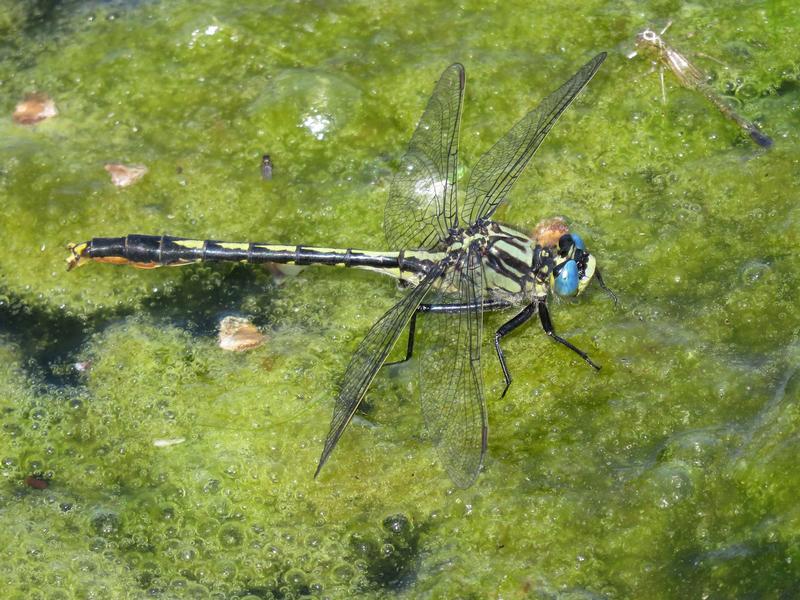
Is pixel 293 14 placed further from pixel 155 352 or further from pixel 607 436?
pixel 607 436

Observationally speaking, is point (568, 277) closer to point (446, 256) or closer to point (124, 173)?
point (446, 256)

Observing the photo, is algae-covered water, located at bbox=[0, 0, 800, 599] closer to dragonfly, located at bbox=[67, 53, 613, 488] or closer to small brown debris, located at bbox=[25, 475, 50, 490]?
small brown debris, located at bbox=[25, 475, 50, 490]

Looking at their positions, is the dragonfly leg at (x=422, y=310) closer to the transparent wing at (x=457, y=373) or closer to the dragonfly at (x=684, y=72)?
the transparent wing at (x=457, y=373)

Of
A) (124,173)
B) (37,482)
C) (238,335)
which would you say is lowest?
(37,482)

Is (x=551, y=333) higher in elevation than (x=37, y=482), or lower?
higher

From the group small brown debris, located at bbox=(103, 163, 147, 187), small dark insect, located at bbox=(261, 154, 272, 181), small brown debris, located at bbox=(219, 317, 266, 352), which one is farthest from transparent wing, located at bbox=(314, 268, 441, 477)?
small brown debris, located at bbox=(103, 163, 147, 187)

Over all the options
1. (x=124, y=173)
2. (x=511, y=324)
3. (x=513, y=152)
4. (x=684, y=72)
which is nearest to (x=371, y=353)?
(x=511, y=324)
